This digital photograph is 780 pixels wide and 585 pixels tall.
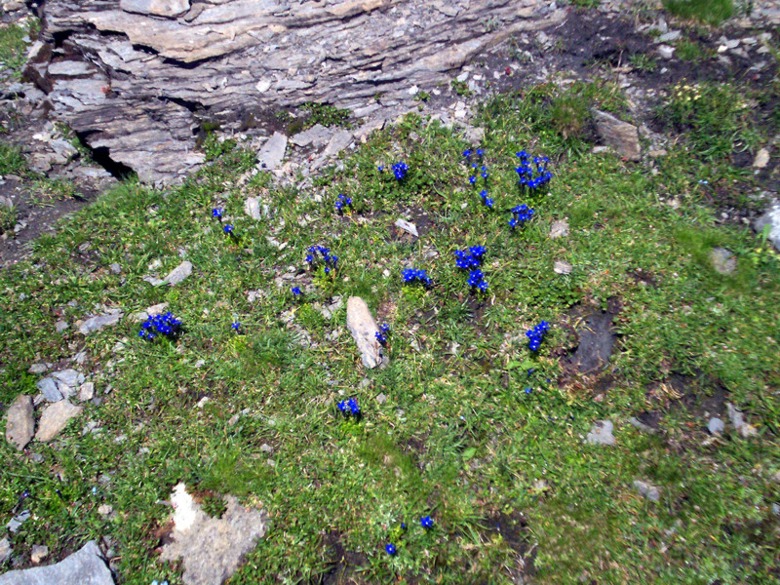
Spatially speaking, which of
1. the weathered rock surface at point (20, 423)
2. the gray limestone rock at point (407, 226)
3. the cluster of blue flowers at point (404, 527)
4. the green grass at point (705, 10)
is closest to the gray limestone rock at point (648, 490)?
the cluster of blue flowers at point (404, 527)

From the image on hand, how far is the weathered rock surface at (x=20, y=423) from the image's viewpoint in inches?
214

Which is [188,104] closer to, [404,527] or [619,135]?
[619,135]

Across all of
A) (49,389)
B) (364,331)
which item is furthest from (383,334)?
(49,389)

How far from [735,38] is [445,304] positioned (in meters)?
5.45

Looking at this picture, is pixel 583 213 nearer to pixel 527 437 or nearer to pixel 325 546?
pixel 527 437

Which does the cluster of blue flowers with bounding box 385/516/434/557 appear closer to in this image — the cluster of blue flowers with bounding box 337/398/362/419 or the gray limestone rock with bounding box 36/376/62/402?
the cluster of blue flowers with bounding box 337/398/362/419

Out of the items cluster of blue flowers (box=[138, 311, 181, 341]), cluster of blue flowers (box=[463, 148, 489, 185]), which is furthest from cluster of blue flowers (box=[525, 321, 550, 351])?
cluster of blue flowers (box=[138, 311, 181, 341])

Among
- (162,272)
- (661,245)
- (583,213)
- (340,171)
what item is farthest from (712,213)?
(162,272)

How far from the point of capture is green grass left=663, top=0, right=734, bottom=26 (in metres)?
7.67

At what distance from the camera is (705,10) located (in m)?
7.70

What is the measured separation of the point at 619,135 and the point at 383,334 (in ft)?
12.6

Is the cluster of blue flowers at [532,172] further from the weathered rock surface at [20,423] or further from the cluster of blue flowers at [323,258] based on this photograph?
the weathered rock surface at [20,423]

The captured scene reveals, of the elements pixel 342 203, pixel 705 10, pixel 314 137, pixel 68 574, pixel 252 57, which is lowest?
pixel 68 574

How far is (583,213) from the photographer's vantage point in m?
6.42
